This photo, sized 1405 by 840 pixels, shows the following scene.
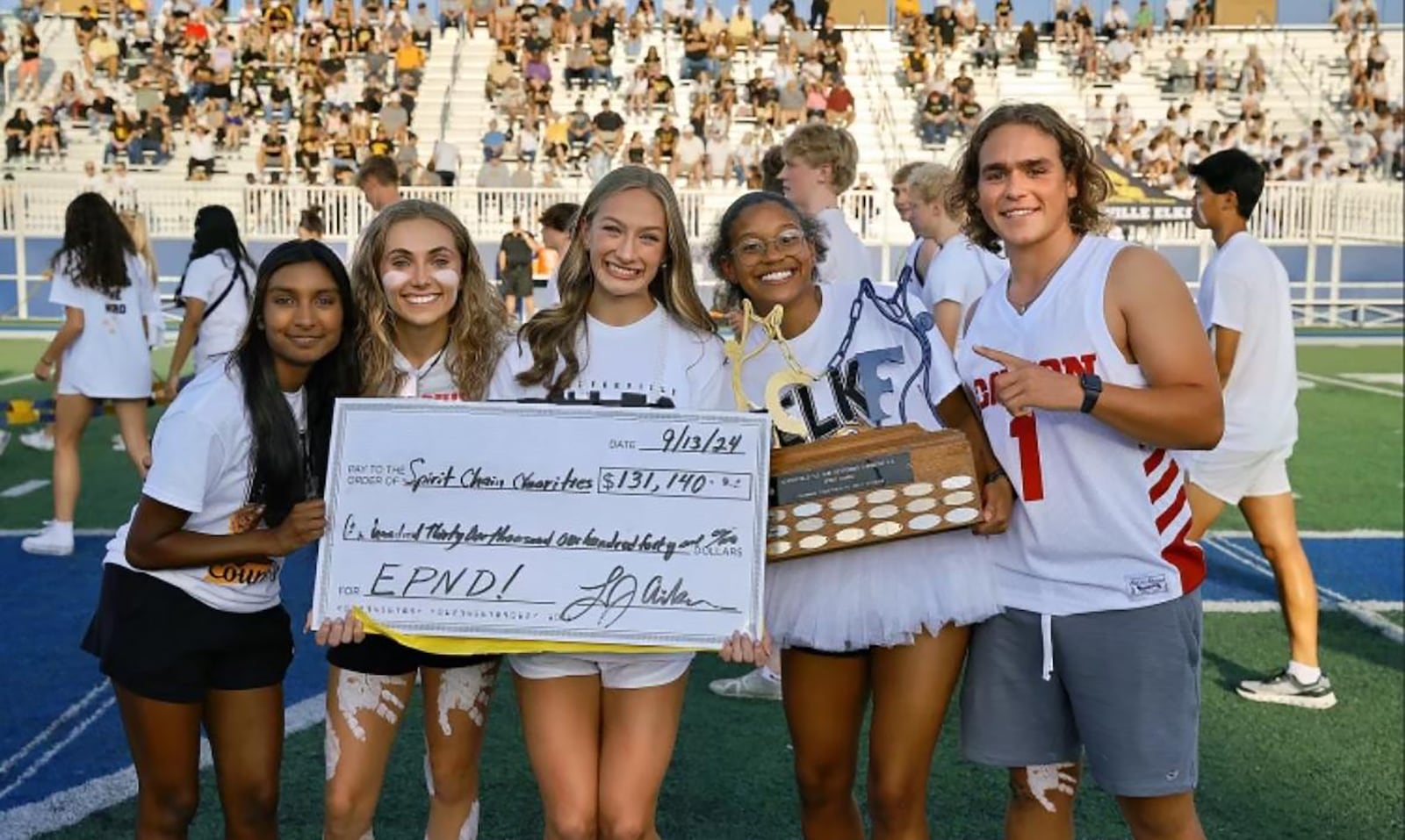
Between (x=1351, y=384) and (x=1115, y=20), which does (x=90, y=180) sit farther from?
(x=1115, y=20)

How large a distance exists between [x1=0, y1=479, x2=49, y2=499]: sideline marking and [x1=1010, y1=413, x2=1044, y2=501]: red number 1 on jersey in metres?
7.60

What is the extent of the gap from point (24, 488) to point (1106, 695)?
Answer: 8005 millimetres

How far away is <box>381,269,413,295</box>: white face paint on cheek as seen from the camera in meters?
3.17

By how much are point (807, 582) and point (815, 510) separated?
230 millimetres

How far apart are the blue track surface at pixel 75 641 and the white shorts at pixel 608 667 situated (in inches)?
75.1

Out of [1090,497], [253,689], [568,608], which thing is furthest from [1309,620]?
[253,689]

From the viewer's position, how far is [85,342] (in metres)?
7.38

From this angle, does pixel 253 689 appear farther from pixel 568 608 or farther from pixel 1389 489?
pixel 1389 489

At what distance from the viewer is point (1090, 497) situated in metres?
2.86

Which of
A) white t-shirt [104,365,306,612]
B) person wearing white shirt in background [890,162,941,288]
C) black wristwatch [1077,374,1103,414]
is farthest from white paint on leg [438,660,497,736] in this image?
person wearing white shirt in background [890,162,941,288]

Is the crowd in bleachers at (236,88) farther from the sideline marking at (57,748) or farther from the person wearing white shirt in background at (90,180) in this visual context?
the sideline marking at (57,748)

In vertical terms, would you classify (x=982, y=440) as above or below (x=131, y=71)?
below

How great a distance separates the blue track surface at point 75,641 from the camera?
4.39 metres

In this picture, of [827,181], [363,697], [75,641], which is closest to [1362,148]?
[827,181]
